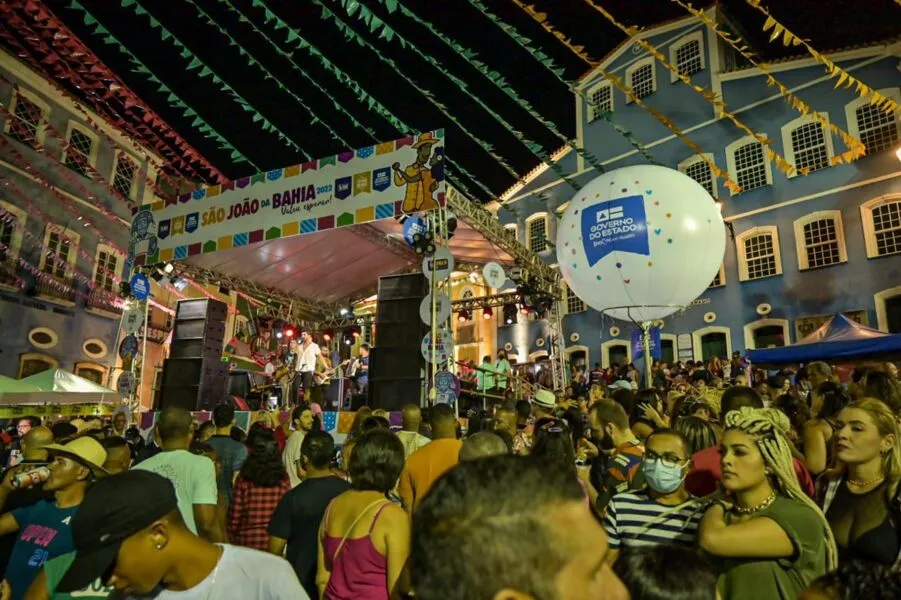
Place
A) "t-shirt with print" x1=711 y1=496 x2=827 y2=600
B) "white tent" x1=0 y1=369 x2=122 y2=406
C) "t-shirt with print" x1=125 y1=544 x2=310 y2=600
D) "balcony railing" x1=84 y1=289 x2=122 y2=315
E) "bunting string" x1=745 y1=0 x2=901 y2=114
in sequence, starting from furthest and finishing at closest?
"balcony railing" x1=84 y1=289 x2=122 y2=315, "white tent" x1=0 y1=369 x2=122 y2=406, "bunting string" x1=745 y1=0 x2=901 y2=114, "t-shirt with print" x1=711 y1=496 x2=827 y2=600, "t-shirt with print" x1=125 y1=544 x2=310 y2=600

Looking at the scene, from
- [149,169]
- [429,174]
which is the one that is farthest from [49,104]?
[429,174]

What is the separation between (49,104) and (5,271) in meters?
6.49

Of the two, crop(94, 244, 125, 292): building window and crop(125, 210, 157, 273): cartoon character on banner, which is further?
crop(94, 244, 125, 292): building window

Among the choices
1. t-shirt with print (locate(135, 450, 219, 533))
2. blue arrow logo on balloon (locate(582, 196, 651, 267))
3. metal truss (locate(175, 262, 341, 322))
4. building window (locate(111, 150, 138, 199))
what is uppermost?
building window (locate(111, 150, 138, 199))

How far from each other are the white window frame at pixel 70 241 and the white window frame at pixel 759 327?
2402 cm

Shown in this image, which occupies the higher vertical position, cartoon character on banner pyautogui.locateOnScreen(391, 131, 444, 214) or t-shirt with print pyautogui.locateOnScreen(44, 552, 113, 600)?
cartoon character on banner pyautogui.locateOnScreen(391, 131, 444, 214)

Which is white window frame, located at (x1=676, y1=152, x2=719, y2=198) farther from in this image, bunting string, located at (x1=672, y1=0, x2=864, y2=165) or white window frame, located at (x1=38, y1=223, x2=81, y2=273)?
white window frame, located at (x1=38, y1=223, x2=81, y2=273)

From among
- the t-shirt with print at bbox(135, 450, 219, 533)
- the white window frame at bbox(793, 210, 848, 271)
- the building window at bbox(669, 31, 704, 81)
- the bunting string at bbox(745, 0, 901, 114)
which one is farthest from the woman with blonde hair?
the building window at bbox(669, 31, 704, 81)

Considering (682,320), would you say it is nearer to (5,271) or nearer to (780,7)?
(780,7)

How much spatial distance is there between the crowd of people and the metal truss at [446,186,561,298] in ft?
23.6

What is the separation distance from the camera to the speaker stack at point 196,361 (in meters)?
14.2

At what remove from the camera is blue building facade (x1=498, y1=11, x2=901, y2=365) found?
654 inches

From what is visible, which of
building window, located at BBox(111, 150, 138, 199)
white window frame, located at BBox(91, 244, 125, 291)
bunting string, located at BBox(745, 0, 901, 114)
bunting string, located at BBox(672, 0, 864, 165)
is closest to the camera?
bunting string, located at BBox(745, 0, 901, 114)

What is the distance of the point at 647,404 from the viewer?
4840 millimetres
